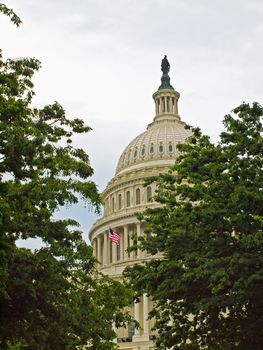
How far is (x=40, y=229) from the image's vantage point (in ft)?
79.9

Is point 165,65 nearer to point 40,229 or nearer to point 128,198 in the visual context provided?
point 128,198

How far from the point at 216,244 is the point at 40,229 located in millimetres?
7271

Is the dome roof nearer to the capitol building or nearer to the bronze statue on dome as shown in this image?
the capitol building

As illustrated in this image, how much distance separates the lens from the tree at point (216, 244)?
26.8 metres

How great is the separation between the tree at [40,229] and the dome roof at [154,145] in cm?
8572

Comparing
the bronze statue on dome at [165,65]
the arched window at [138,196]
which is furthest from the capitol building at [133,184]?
the bronze statue on dome at [165,65]

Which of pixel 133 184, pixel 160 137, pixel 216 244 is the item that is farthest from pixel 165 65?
pixel 216 244

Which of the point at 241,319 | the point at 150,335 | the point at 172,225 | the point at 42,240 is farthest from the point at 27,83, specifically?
the point at 150,335

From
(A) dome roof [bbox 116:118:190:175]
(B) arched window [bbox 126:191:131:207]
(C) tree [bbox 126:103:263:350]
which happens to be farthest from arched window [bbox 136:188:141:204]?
(C) tree [bbox 126:103:263:350]

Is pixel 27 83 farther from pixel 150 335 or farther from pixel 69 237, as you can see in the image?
pixel 150 335

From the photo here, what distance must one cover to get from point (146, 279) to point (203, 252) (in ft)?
10.4

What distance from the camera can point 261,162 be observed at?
28797 millimetres

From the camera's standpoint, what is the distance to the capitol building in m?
106

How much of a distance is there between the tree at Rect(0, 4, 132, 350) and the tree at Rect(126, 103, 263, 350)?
153 inches
